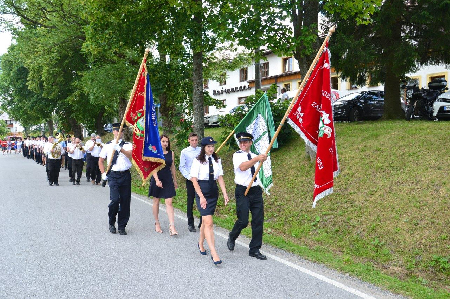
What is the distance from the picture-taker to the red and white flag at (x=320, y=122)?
5.86 m

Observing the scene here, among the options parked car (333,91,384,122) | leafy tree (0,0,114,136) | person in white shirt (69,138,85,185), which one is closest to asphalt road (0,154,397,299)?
person in white shirt (69,138,85,185)

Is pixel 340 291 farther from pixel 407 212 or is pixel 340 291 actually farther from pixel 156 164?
pixel 156 164

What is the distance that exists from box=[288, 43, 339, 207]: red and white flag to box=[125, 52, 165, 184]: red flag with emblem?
9.34 feet

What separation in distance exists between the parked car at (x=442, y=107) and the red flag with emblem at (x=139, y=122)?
1281 cm

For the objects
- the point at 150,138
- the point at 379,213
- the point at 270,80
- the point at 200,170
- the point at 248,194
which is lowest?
the point at 379,213

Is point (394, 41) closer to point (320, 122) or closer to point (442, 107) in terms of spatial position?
point (442, 107)

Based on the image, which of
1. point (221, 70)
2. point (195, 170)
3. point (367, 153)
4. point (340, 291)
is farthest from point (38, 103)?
point (340, 291)

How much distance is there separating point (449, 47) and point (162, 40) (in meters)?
10.3

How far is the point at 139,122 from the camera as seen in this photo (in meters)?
7.79

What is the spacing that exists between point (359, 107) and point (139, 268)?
1543cm

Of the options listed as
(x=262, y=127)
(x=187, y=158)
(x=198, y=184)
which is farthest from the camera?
(x=262, y=127)

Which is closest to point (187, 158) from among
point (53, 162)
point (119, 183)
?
point (119, 183)

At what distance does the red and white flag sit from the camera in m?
5.86

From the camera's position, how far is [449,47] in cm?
1535
